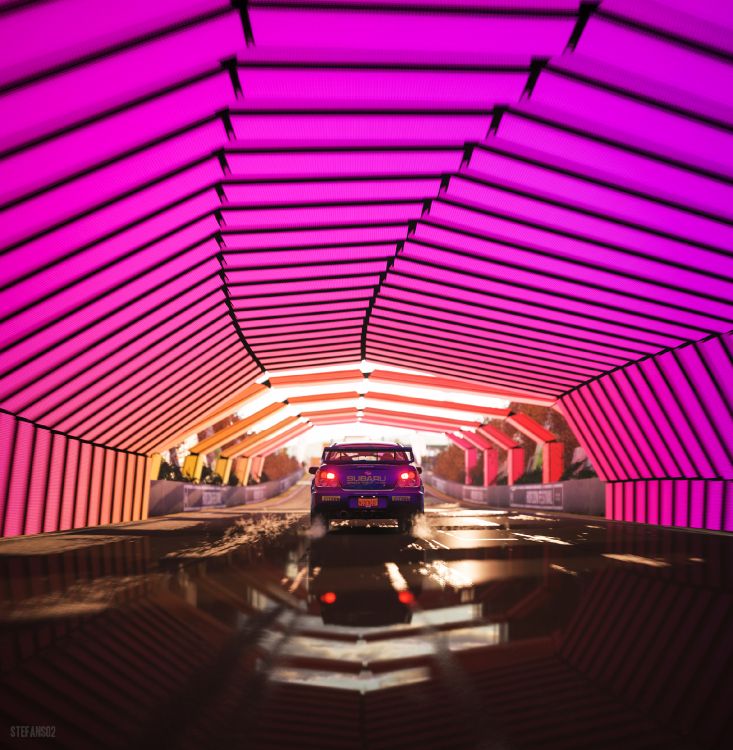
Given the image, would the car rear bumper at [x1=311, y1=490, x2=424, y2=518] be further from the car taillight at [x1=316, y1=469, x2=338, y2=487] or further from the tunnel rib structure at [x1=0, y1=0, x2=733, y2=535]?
the tunnel rib structure at [x1=0, y1=0, x2=733, y2=535]

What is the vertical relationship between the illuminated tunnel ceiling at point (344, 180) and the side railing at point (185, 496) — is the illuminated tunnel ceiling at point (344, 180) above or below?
above

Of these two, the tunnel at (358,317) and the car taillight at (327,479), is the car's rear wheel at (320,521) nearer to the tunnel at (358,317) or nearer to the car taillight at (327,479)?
the tunnel at (358,317)

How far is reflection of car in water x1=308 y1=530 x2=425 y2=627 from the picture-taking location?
241 inches

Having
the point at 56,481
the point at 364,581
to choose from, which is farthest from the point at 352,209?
the point at 56,481

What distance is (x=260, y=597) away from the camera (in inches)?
276

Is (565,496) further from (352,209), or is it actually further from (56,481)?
(352,209)

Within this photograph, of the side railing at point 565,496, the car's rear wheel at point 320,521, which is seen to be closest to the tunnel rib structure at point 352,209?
the car's rear wheel at point 320,521

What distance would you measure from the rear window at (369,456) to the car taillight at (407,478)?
28cm

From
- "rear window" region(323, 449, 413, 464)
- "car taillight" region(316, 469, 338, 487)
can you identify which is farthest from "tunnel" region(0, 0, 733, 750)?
"rear window" region(323, 449, 413, 464)

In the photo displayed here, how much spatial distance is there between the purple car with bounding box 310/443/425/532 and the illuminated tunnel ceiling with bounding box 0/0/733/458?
458 centimetres

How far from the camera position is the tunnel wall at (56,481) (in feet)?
54.4

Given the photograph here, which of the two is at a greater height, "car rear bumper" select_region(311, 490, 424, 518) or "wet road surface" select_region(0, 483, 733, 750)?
"car rear bumper" select_region(311, 490, 424, 518)

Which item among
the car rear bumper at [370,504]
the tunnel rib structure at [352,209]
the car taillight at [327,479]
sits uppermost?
the tunnel rib structure at [352,209]

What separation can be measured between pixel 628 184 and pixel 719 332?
23.9 ft
